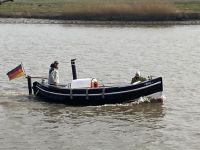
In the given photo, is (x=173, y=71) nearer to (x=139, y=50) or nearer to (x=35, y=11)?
(x=139, y=50)

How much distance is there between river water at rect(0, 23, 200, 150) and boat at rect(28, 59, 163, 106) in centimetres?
41

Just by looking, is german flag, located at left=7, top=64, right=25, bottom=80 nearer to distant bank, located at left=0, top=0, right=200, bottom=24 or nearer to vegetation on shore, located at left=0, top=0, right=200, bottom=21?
distant bank, located at left=0, top=0, right=200, bottom=24

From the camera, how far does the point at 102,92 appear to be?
94.1 ft

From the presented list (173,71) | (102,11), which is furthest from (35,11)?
(173,71)

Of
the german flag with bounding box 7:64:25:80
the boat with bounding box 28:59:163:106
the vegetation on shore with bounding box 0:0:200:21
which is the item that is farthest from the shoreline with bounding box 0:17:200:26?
the boat with bounding box 28:59:163:106

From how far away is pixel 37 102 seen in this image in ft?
100

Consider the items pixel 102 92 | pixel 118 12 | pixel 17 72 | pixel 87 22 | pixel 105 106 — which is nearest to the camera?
pixel 102 92

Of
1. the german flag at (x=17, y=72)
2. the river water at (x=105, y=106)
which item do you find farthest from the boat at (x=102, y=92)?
the german flag at (x=17, y=72)

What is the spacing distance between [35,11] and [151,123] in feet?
232

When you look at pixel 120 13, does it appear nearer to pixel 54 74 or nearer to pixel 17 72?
pixel 17 72

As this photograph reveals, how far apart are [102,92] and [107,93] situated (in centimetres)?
28

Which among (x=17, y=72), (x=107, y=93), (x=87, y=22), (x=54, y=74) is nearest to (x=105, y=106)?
(x=107, y=93)

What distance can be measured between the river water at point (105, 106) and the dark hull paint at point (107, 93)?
40cm

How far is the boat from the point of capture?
94.2 ft
